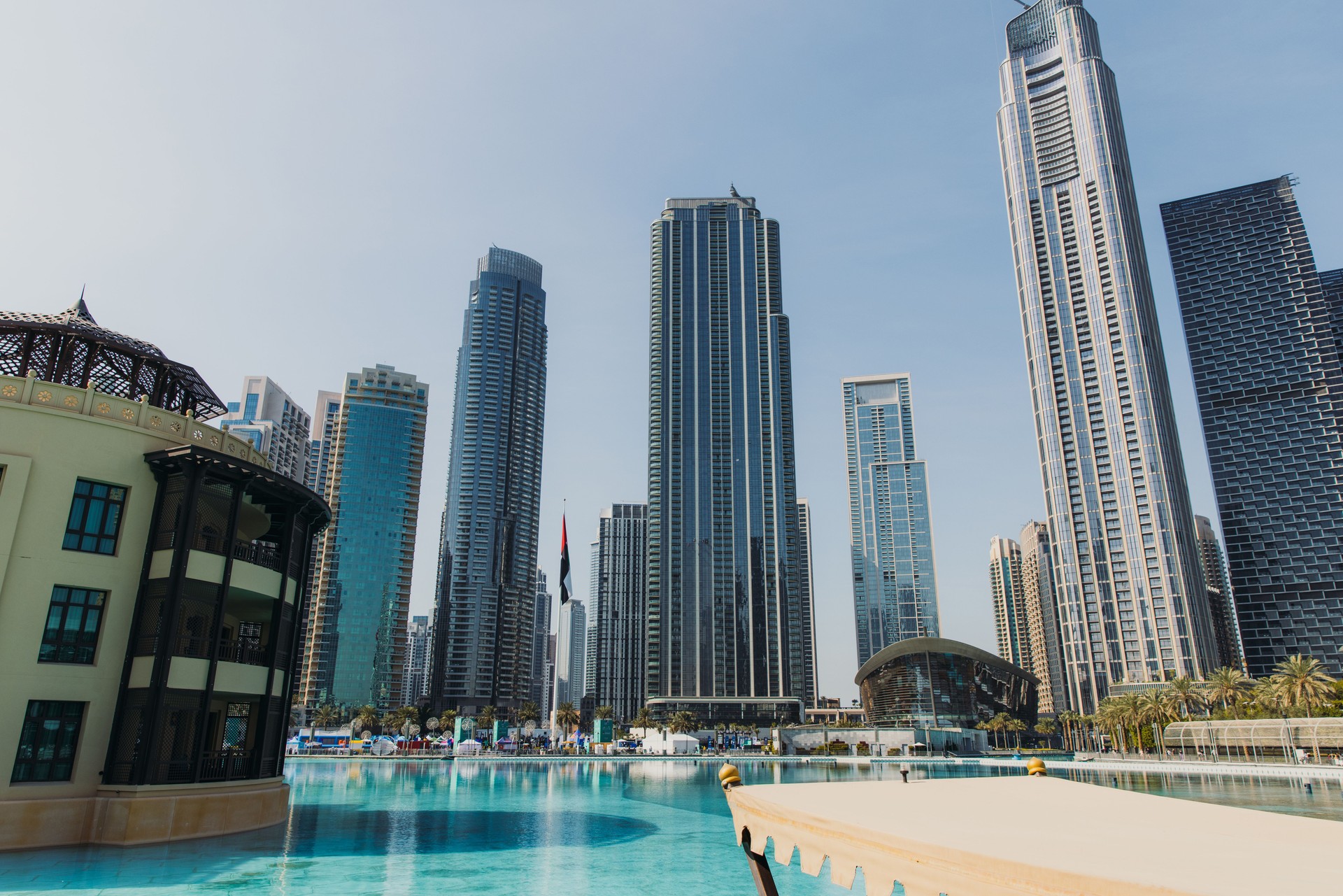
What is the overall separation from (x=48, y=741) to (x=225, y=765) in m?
5.67

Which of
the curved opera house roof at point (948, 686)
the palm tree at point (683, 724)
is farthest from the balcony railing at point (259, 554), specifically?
the curved opera house roof at point (948, 686)

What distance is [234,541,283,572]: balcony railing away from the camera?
30.6 meters

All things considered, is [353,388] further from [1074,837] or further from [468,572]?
[1074,837]

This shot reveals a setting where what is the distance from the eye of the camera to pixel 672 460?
598 ft

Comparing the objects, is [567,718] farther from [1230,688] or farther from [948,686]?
[1230,688]

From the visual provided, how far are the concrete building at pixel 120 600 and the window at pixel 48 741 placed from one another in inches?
2.0

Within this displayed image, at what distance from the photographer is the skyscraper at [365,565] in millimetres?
166375

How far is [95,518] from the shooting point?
2733cm

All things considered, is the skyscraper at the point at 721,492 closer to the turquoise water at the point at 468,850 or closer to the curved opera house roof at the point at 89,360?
the turquoise water at the point at 468,850

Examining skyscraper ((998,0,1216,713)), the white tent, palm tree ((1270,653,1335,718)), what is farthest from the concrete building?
skyscraper ((998,0,1216,713))

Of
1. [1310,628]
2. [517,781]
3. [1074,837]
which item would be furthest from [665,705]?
[1074,837]

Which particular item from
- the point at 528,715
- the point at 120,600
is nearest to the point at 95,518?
the point at 120,600

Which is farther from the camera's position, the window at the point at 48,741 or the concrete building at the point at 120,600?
the concrete building at the point at 120,600

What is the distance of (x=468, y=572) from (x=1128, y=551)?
14506 centimetres
